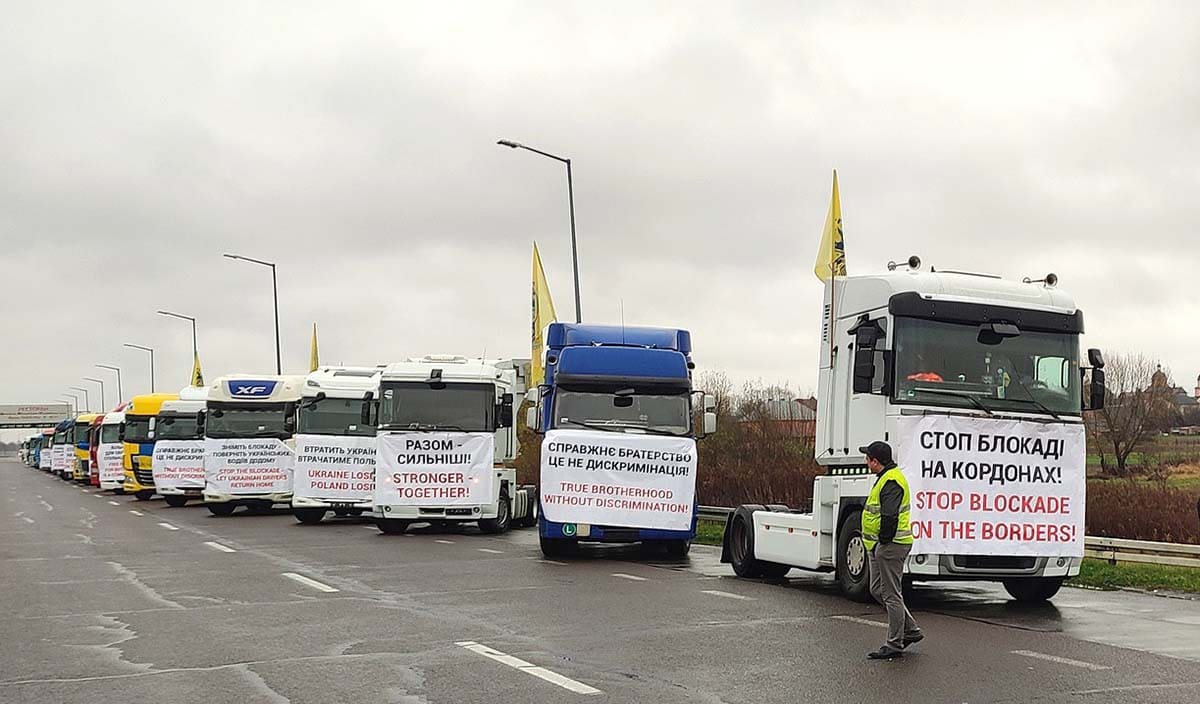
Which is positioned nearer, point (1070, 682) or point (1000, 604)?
point (1070, 682)

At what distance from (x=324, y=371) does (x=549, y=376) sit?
1145 cm

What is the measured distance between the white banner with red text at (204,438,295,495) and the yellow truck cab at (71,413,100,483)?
33313mm

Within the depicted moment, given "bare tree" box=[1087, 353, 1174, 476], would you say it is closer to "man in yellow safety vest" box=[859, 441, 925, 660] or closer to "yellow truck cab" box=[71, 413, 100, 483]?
"man in yellow safety vest" box=[859, 441, 925, 660]

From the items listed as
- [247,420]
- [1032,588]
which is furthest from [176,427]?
[1032,588]

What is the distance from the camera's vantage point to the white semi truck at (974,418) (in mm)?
13656

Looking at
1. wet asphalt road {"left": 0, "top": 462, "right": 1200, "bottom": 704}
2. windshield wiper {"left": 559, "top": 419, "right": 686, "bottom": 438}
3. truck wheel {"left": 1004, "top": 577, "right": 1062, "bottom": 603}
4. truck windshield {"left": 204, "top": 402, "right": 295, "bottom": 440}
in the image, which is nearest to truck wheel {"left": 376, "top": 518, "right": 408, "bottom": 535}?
wet asphalt road {"left": 0, "top": 462, "right": 1200, "bottom": 704}

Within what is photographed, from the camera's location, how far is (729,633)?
1173cm

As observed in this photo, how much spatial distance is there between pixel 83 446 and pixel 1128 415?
48.6 meters

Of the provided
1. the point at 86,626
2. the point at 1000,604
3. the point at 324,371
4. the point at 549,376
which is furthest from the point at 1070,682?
the point at 324,371

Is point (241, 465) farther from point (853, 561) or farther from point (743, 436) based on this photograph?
point (853, 561)

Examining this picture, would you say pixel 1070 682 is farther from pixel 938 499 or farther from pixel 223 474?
pixel 223 474

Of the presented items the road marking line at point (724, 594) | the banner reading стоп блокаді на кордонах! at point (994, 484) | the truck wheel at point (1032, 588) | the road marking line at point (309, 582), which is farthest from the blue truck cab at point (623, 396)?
the banner reading стоп блокаді на кордонах! at point (994, 484)

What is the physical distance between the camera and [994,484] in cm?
1384

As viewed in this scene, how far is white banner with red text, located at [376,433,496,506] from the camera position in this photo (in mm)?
25875
